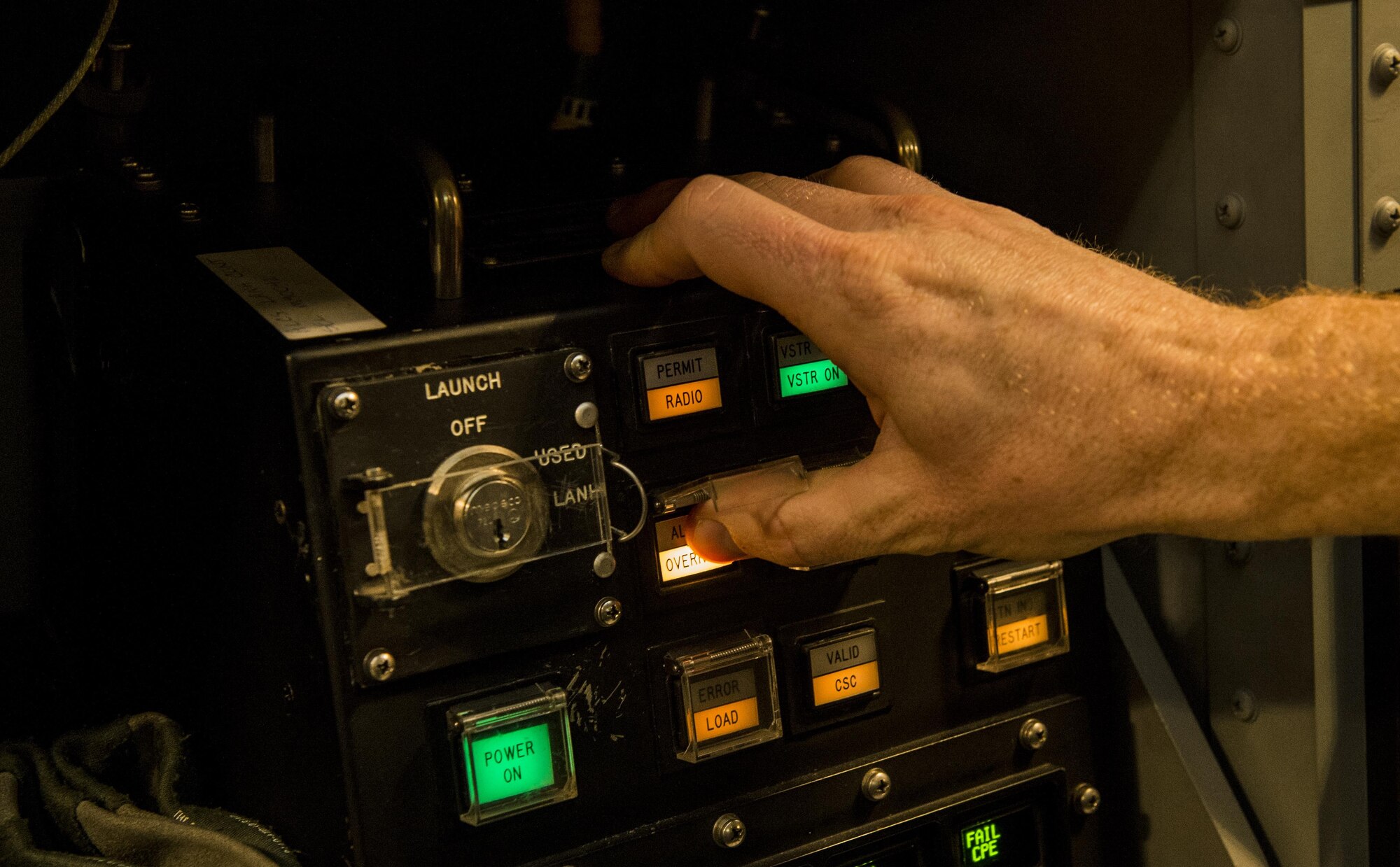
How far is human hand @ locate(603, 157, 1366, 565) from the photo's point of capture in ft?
1.95

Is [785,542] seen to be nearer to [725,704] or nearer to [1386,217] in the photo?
[725,704]

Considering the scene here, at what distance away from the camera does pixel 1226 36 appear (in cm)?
76

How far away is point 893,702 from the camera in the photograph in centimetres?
77

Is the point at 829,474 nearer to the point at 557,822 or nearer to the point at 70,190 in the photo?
the point at 557,822


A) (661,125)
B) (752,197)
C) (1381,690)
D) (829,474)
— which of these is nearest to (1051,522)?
(829,474)

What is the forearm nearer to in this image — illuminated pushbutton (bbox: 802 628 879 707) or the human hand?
the human hand

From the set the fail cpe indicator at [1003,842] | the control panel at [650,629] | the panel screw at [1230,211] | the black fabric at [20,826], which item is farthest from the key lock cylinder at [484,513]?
the panel screw at [1230,211]

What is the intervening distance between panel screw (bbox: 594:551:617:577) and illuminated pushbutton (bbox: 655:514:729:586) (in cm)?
4

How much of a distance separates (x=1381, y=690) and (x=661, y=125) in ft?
2.22

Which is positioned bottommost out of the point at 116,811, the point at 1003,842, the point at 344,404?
the point at 1003,842

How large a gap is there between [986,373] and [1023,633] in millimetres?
268

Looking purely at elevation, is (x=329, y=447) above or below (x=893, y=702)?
above

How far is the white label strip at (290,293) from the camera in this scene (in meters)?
0.61

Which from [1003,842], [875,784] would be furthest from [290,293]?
[1003,842]
